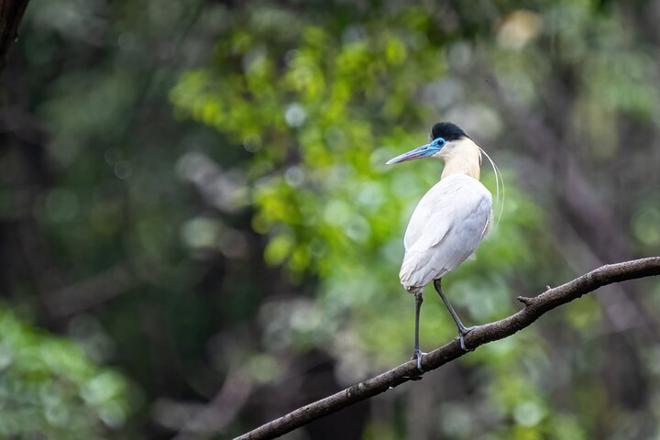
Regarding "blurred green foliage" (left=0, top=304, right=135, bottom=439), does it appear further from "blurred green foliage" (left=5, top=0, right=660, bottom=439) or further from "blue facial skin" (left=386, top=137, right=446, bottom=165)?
"blue facial skin" (left=386, top=137, right=446, bottom=165)

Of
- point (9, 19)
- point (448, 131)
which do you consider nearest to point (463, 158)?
point (448, 131)

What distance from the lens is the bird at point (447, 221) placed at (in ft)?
9.55

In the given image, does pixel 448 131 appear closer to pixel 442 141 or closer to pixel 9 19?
pixel 442 141

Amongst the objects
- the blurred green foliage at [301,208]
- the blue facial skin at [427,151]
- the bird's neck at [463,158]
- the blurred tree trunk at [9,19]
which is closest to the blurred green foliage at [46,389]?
the blurred green foliage at [301,208]

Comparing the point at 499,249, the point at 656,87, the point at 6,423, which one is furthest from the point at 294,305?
the point at 656,87

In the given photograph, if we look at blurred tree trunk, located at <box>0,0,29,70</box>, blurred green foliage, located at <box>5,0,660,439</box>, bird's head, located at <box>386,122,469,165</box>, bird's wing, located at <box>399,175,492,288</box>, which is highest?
blurred tree trunk, located at <box>0,0,29,70</box>

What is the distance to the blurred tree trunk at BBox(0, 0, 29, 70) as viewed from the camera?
2.97 metres

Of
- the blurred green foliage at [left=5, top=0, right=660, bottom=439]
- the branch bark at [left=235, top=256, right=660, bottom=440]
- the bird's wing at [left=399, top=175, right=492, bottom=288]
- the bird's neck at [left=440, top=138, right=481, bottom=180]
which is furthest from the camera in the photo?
the blurred green foliage at [left=5, top=0, right=660, bottom=439]

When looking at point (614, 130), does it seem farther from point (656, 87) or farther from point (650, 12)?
point (656, 87)

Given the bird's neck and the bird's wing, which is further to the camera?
the bird's neck

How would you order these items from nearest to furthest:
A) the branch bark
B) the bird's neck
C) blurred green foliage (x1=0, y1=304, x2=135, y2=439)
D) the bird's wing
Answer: the branch bark < the bird's wing < the bird's neck < blurred green foliage (x1=0, y1=304, x2=135, y2=439)

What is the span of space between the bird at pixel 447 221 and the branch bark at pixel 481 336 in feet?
0.69

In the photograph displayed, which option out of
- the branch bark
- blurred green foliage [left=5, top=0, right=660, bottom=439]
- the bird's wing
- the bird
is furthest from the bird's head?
blurred green foliage [left=5, top=0, right=660, bottom=439]

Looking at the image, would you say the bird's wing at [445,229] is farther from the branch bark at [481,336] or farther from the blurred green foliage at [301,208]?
the blurred green foliage at [301,208]
